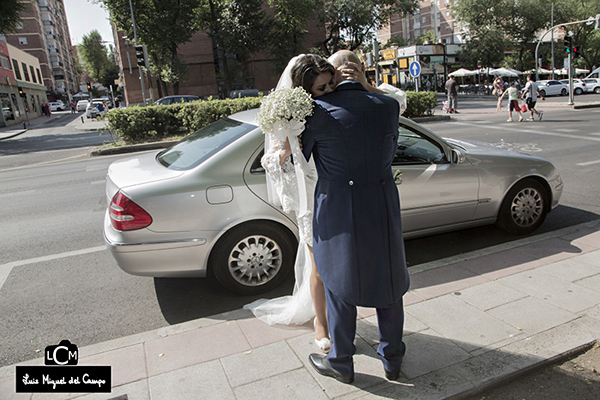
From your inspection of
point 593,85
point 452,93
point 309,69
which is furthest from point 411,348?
point 593,85

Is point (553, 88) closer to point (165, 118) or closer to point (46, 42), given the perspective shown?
point (165, 118)

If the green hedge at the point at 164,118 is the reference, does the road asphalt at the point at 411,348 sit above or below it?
below

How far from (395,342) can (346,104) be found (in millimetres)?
1347

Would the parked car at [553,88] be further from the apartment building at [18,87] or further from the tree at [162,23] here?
the apartment building at [18,87]

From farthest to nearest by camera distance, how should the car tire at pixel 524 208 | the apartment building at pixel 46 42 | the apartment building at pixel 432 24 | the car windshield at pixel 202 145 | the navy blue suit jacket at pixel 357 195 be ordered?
1. the apartment building at pixel 432 24
2. the apartment building at pixel 46 42
3. the car tire at pixel 524 208
4. the car windshield at pixel 202 145
5. the navy blue suit jacket at pixel 357 195

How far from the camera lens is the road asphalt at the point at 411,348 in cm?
256

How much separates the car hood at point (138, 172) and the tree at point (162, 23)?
30.3 metres

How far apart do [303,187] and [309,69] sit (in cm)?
71

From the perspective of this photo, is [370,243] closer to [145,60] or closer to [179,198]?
[179,198]

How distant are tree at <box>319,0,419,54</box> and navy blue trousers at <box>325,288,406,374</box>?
37968 mm

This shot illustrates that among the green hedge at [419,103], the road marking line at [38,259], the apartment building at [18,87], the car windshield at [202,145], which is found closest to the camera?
the car windshield at [202,145]

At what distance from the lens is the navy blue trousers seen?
2.48 m

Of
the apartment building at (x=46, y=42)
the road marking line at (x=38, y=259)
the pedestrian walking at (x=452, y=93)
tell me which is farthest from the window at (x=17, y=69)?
the road marking line at (x=38, y=259)

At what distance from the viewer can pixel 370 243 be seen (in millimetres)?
2328
